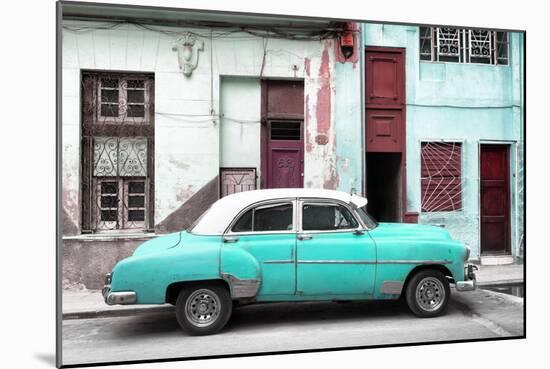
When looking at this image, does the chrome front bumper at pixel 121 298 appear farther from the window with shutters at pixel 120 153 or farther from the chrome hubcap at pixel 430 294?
the chrome hubcap at pixel 430 294

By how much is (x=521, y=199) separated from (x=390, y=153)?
162cm

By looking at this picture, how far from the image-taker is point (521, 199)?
634 cm

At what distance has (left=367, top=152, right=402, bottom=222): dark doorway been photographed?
19.0 feet

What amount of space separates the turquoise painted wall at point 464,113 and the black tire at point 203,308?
2.15 m

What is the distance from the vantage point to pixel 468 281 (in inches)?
231

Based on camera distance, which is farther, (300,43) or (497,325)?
(497,325)

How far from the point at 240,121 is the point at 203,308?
1779 millimetres

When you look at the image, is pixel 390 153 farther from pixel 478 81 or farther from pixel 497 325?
pixel 497 325

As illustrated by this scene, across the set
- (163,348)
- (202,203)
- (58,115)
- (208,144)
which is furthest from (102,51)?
(163,348)

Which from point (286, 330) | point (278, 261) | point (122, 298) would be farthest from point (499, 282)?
point (122, 298)

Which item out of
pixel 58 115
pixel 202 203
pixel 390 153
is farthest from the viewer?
pixel 390 153

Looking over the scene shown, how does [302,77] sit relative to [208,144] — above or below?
above

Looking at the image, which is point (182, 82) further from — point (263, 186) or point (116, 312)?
point (116, 312)

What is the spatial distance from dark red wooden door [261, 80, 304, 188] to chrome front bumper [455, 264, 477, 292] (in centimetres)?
189
